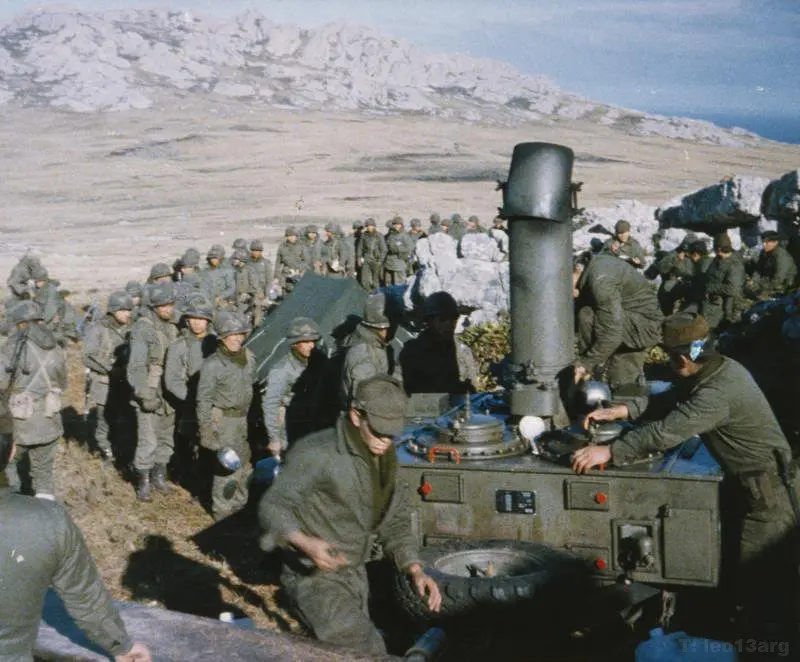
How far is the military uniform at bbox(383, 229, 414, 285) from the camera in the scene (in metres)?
21.3

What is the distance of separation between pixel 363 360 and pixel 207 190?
1702 inches

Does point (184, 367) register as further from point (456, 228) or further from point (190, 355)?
point (456, 228)

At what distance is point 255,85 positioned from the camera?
86.5 m

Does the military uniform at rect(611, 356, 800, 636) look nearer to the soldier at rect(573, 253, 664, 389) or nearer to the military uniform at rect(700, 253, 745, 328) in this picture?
the soldier at rect(573, 253, 664, 389)

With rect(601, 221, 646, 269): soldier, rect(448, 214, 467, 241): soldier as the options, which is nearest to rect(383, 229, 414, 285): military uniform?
rect(448, 214, 467, 241): soldier

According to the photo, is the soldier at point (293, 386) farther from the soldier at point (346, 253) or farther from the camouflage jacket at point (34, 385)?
the soldier at point (346, 253)

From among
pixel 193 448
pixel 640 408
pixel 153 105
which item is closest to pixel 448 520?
pixel 640 408

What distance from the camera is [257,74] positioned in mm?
A: 92250

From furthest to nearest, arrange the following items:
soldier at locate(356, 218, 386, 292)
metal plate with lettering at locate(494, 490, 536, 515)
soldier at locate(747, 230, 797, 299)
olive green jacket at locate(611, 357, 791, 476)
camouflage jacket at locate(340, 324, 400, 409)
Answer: soldier at locate(356, 218, 386, 292), soldier at locate(747, 230, 797, 299), camouflage jacket at locate(340, 324, 400, 409), metal plate with lettering at locate(494, 490, 536, 515), olive green jacket at locate(611, 357, 791, 476)

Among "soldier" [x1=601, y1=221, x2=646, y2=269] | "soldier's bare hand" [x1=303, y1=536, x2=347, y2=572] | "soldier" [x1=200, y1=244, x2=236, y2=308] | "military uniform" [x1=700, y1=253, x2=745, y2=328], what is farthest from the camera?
"soldier" [x1=200, y1=244, x2=236, y2=308]

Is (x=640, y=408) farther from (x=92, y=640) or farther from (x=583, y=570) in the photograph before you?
(x=92, y=640)

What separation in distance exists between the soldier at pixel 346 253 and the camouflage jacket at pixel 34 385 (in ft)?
41.2

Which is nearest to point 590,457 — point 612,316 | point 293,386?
point 612,316

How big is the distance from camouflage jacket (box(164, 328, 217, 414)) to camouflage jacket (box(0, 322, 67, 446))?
1156 mm
